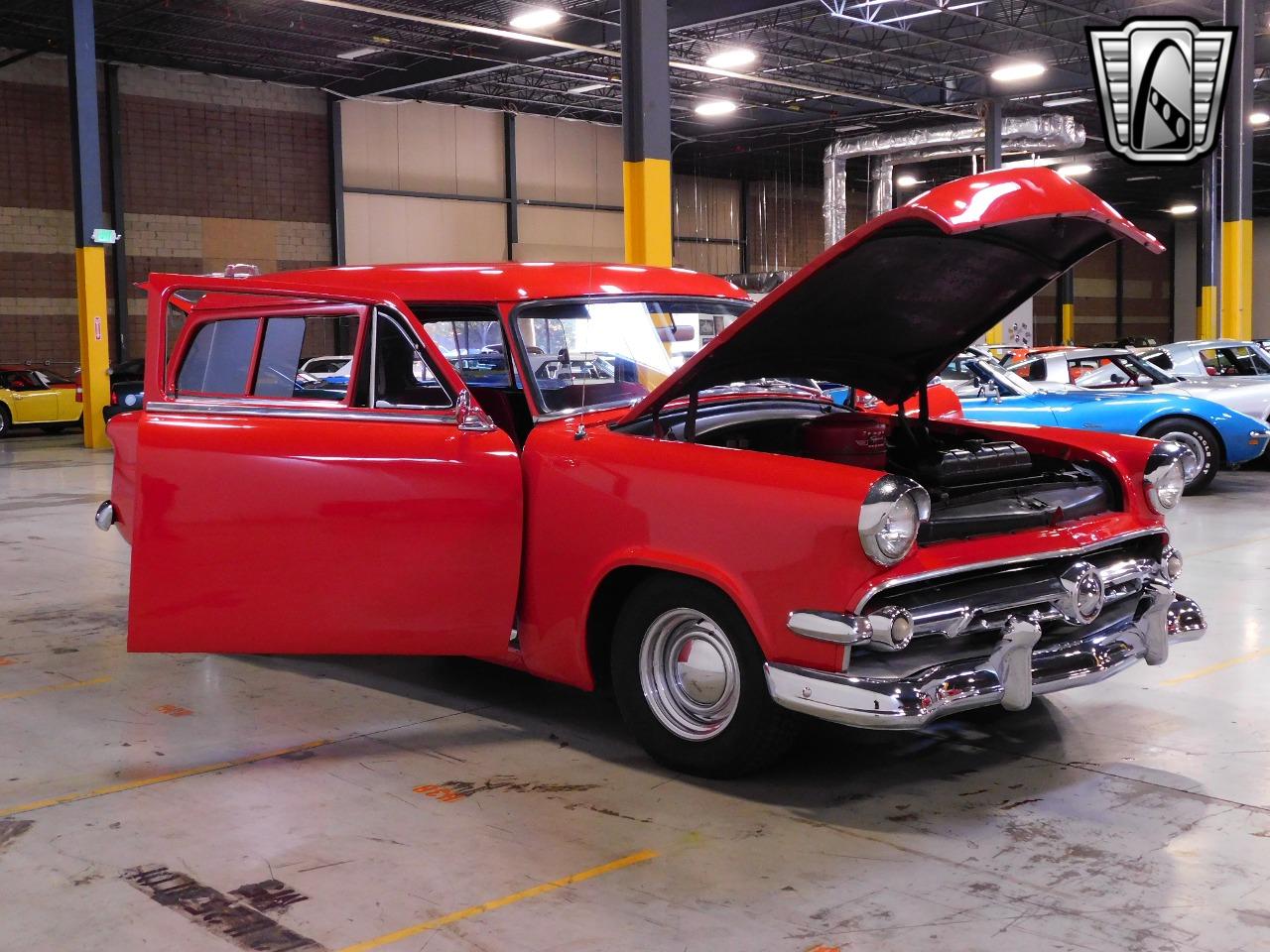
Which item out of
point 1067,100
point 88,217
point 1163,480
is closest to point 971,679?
point 1163,480

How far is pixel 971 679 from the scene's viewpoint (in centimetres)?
371

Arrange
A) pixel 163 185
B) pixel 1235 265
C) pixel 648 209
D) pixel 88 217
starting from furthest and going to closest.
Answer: pixel 163 185 < pixel 1235 265 < pixel 88 217 < pixel 648 209

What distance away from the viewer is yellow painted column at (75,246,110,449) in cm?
1931

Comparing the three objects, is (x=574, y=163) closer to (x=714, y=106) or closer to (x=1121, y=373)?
(x=714, y=106)

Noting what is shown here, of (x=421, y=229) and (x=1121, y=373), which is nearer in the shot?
(x=1121, y=373)

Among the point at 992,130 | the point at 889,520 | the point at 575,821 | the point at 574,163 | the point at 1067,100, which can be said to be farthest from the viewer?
the point at 574,163

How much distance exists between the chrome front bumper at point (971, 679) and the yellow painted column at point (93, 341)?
1790 cm

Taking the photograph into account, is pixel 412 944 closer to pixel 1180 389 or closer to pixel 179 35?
pixel 1180 389

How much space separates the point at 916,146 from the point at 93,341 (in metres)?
17.8

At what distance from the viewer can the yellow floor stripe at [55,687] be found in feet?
17.8

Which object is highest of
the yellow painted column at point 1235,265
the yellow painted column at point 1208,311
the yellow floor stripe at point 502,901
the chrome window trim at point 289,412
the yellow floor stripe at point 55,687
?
the yellow painted column at point 1235,265

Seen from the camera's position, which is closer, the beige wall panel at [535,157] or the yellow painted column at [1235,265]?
the yellow painted column at [1235,265]

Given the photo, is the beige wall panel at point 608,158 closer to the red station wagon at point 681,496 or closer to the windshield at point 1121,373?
the windshield at point 1121,373

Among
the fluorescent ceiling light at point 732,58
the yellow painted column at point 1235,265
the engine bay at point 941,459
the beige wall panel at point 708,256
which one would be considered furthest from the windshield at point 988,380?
the beige wall panel at point 708,256
